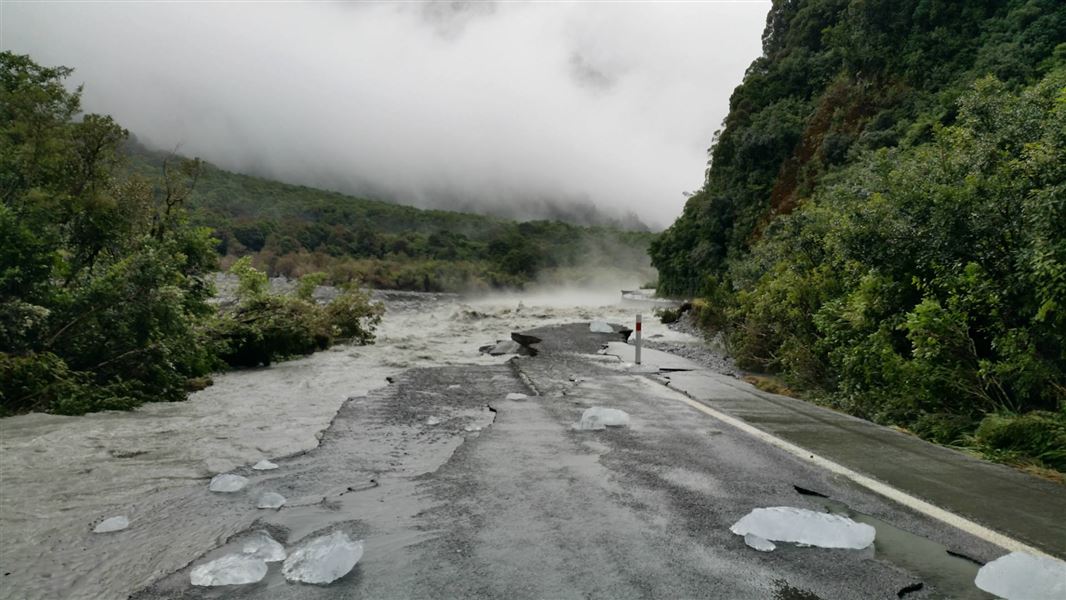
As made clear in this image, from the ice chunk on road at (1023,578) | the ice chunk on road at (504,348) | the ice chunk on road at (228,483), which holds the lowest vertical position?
the ice chunk on road at (504,348)

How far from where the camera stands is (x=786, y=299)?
547 inches

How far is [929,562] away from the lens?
363 cm

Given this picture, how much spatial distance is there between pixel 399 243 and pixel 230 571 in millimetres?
133905

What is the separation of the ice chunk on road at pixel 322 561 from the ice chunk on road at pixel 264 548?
98mm

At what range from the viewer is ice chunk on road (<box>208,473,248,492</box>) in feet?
17.9

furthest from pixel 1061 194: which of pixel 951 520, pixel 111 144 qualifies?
pixel 111 144

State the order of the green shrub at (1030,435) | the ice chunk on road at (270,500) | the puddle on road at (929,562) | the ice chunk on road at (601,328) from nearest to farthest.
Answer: the puddle on road at (929,562) < the ice chunk on road at (270,500) < the green shrub at (1030,435) < the ice chunk on road at (601,328)

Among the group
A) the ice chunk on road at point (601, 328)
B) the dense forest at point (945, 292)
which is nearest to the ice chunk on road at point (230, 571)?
the dense forest at point (945, 292)

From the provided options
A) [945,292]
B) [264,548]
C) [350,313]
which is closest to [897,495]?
[264,548]

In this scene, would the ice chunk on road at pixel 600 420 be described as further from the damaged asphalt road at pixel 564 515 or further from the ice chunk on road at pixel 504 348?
the ice chunk on road at pixel 504 348

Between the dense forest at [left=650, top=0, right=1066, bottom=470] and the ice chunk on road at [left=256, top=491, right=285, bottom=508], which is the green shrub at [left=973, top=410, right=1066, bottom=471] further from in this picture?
the ice chunk on road at [left=256, top=491, right=285, bottom=508]

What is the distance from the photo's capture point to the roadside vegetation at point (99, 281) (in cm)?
960

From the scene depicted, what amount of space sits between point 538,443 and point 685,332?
2202cm

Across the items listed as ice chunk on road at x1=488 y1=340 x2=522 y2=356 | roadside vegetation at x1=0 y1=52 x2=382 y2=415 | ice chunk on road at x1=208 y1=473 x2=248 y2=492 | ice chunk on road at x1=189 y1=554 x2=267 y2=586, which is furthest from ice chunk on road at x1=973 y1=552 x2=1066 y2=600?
ice chunk on road at x1=488 y1=340 x2=522 y2=356
